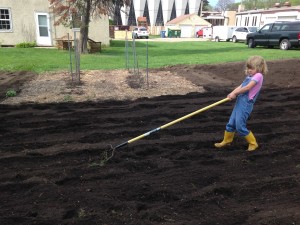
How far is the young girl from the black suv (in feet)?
60.2

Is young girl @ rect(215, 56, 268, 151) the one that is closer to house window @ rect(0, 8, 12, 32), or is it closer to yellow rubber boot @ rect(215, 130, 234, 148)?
yellow rubber boot @ rect(215, 130, 234, 148)

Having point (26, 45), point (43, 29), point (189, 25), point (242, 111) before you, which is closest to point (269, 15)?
point (189, 25)

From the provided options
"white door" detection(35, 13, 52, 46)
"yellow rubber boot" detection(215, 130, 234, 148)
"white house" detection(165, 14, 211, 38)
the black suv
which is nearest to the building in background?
"white house" detection(165, 14, 211, 38)

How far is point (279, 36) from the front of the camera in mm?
21812

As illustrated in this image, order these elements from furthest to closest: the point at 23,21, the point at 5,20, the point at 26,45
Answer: the point at 23,21, the point at 26,45, the point at 5,20

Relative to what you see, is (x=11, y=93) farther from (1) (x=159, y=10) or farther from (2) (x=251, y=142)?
(1) (x=159, y=10)

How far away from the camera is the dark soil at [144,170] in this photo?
329 cm

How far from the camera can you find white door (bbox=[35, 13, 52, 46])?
75.5ft

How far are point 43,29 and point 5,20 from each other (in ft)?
8.18

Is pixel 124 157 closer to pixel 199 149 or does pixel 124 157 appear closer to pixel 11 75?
pixel 199 149

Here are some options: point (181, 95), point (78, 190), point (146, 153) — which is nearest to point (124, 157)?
point (146, 153)

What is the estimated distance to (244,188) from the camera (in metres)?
3.78

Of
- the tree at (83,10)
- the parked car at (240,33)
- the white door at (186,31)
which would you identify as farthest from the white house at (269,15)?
the tree at (83,10)

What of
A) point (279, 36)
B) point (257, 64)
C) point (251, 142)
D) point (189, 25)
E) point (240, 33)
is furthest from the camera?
point (189, 25)
